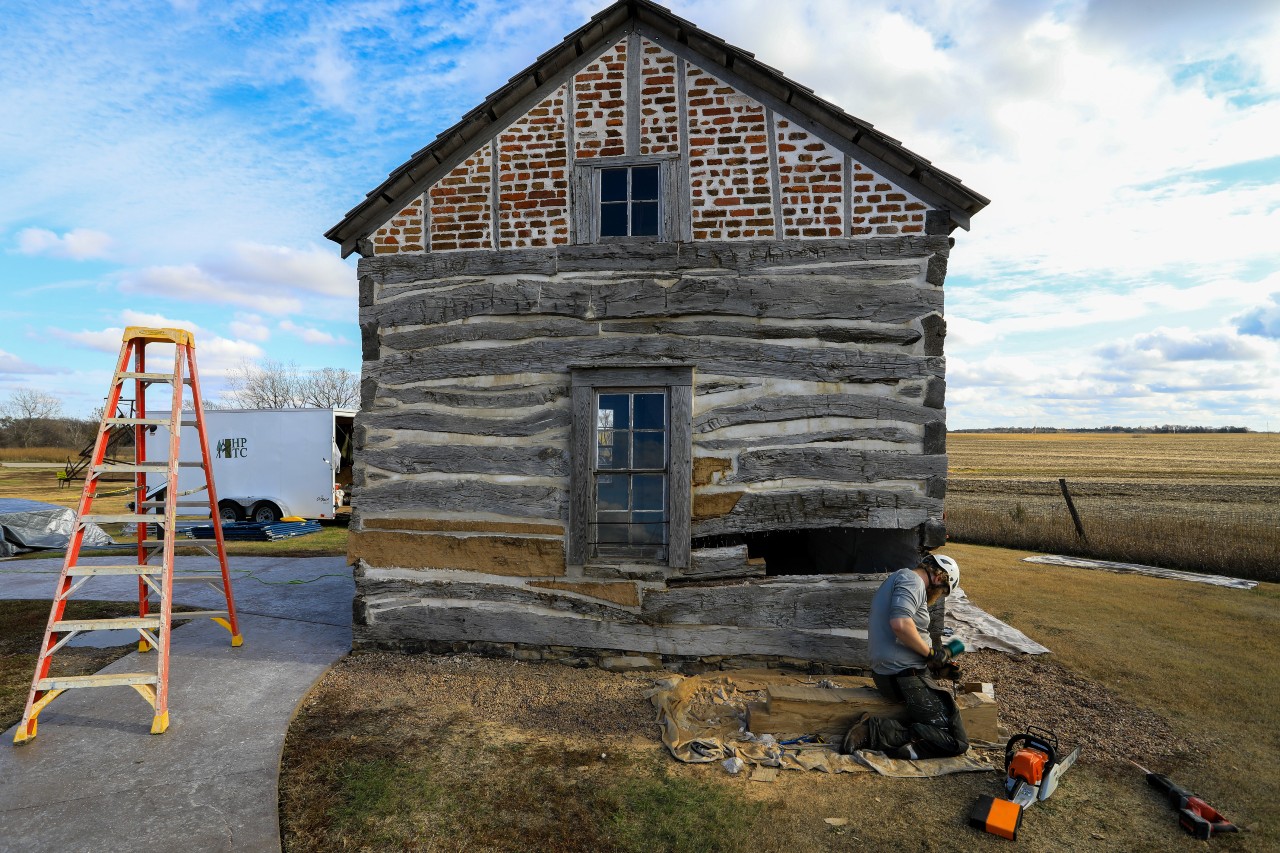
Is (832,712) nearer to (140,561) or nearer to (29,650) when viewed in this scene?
(140,561)

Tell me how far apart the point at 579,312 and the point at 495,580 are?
278 centimetres

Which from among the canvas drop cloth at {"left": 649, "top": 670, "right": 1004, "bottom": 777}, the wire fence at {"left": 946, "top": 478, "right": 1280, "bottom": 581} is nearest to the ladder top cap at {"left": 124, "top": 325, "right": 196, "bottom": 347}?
the canvas drop cloth at {"left": 649, "top": 670, "right": 1004, "bottom": 777}

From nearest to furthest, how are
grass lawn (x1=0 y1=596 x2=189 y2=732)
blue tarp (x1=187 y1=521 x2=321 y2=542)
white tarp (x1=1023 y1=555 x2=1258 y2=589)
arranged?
grass lawn (x1=0 y1=596 x2=189 y2=732)
white tarp (x1=1023 y1=555 x2=1258 y2=589)
blue tarp (x1=187 y1=521 x2=321 y2=542)

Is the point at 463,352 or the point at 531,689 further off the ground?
the point at 463,352

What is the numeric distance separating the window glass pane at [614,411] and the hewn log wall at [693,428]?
1.18 feet

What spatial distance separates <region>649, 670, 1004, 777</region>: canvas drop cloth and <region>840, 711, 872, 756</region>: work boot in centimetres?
6

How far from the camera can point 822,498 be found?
6.38m

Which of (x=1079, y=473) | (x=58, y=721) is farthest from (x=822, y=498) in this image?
(x=1079, y=473)

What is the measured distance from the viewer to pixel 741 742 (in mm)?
5047

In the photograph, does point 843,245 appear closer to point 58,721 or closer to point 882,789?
point 882,789

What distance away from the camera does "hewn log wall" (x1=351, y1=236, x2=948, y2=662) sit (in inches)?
250

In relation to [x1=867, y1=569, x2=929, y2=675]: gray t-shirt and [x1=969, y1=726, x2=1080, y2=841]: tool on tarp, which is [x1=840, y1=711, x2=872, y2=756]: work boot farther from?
[x1=969, y1=726, x2=1080, y2=841]: tool on tarp

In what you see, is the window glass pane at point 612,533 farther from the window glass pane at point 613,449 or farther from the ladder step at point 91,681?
the ladder step at point 91,681

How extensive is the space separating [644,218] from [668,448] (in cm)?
230
